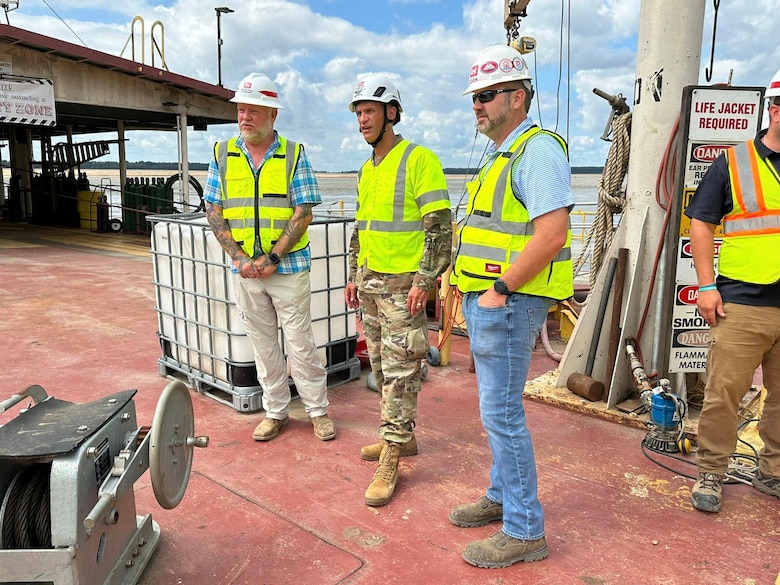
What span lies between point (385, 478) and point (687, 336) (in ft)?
7.39

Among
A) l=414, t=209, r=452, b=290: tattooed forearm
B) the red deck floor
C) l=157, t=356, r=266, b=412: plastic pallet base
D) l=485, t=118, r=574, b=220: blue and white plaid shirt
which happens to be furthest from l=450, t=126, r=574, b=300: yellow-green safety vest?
l=157, t=356, r=266, b=412: plastic pallet base

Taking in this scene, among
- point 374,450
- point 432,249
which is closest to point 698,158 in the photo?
point 432,249

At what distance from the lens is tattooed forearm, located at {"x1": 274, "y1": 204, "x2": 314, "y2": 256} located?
3.71 m

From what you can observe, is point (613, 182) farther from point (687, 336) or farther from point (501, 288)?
point (501, 288)

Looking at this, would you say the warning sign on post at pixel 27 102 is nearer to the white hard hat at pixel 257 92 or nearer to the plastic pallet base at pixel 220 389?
the plastic pallet base at pixel 220 389

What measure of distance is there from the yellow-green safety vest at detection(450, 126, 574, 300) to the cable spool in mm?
1716

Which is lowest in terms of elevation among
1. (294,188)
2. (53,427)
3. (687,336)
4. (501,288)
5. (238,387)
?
(238,387)

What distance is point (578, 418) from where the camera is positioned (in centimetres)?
428

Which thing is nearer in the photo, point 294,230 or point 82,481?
point 82,481

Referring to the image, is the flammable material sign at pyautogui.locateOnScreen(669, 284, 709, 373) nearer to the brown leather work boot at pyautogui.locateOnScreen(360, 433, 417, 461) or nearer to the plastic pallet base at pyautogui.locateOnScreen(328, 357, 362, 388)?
the brown leather work boot at pyautogui.locateOnScreen(360, 433, 417, 461)

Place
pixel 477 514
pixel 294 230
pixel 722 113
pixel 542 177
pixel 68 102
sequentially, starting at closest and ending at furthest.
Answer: pixel 542 177, pixel 477 514, pixel 294 230, pixel 722 113, pixel 68 102

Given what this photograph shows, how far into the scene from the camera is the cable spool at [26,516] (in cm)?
205

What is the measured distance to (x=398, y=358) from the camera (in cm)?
337

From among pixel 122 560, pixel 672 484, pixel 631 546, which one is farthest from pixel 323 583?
pixel 672 484
